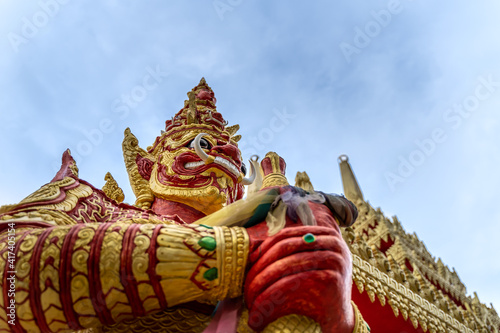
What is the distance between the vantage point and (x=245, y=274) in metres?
1.86

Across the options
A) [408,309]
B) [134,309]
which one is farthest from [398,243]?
[134,309]

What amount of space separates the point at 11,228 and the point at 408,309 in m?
3.57

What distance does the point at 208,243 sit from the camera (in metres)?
1.82

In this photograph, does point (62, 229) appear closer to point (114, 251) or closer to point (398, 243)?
point (114, 251)

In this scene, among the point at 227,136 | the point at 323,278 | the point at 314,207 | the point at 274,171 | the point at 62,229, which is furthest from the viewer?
the point at 227,136

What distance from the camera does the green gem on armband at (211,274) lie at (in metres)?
1.80

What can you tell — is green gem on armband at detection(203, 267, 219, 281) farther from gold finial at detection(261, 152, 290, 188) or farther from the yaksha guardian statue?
gold finial at detection(261, 152, 290, 188)

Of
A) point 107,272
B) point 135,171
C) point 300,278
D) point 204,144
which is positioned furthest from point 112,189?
point 300,278

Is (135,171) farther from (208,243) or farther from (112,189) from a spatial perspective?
(208,243)

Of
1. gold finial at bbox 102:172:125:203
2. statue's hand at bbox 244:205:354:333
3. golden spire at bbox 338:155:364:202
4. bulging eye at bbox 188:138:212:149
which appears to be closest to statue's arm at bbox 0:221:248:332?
statue's hand at bbox 244:205:354:333

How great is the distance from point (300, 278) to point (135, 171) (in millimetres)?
2328

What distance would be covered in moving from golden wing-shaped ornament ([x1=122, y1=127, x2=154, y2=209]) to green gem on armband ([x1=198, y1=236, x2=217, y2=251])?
161cm

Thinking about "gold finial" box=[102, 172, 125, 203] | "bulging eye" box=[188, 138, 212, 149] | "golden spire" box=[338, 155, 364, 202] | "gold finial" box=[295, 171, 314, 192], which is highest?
"golden spire" box=[338, 155, 364, 202]

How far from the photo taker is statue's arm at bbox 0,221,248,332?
170 centimetres
